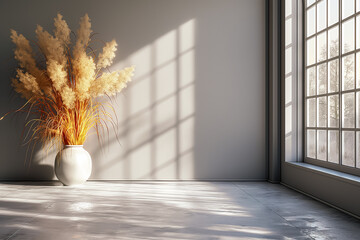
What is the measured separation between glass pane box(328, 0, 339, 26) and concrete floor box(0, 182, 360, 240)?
5.10ft

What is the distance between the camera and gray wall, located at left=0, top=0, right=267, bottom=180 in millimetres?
4289

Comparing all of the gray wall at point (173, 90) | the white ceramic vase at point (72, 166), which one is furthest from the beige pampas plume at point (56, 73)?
the gray wall at point (173, 90)

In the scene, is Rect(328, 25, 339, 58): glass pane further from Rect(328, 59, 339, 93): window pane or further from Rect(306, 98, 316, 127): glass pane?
Rect(306, 98, 316, 127): glass pane

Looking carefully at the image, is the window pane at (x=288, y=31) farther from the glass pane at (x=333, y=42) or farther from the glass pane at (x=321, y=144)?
the glass pane at (x=321, y=144)

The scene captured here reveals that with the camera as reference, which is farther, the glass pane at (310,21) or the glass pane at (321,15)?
the glass pane at (310,21)

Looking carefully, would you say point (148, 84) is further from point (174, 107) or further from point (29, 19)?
point (29, 19)

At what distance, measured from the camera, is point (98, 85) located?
3.88 meters

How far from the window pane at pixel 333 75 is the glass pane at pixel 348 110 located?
184mm

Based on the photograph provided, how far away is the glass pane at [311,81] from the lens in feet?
12.3

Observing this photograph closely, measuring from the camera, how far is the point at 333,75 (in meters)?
3.31

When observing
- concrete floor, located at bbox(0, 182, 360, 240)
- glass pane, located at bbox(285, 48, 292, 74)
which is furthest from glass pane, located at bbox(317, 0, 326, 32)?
concrete floor, located at bbox(0, 182, 360, 240)

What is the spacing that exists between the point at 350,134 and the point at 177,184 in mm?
1831

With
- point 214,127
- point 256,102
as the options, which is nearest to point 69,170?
point 214,127

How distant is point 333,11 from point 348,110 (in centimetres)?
90
